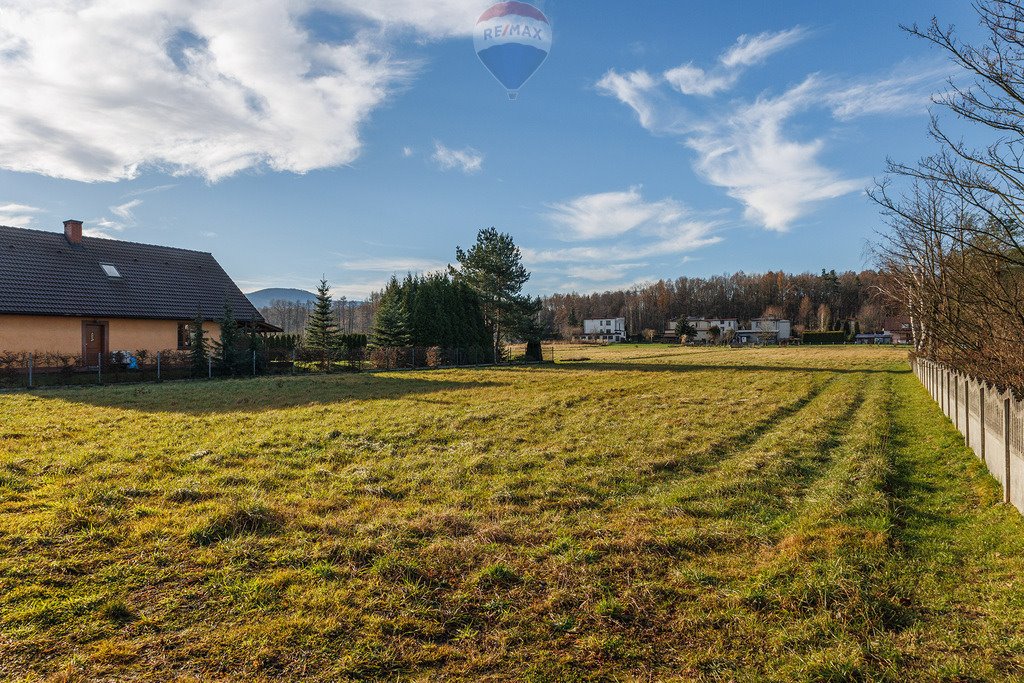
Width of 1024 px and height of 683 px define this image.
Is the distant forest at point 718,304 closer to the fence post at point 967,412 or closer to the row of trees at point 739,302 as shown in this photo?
the row of trees at point 739,302

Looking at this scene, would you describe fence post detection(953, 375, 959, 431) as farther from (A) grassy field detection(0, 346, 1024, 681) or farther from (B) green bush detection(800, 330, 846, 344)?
(B) green bush detection(800, 330, 846, 344)

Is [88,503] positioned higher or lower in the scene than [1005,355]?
lower

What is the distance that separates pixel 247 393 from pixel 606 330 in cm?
8826

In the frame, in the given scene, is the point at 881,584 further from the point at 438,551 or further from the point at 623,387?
the point at 623,387

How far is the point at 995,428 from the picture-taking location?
6.70 metres

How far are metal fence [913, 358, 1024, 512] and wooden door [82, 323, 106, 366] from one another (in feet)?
84.3

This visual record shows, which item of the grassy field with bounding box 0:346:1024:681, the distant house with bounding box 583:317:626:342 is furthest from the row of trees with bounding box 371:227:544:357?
the distant house with bounding box 583:317:626:342

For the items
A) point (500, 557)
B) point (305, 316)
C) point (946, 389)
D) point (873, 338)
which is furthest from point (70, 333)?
point (305, 316)

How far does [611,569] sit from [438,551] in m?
1.37

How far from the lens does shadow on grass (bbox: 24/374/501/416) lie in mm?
12797

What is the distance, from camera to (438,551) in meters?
4.54

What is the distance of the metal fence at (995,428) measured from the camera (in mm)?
5676

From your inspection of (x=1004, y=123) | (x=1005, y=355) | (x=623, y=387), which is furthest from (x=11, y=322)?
(x=1005, y=355)

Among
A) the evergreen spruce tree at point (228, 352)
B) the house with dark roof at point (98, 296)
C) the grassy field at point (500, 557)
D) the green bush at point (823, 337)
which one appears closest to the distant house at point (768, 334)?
the green bush at point (823, 337)
